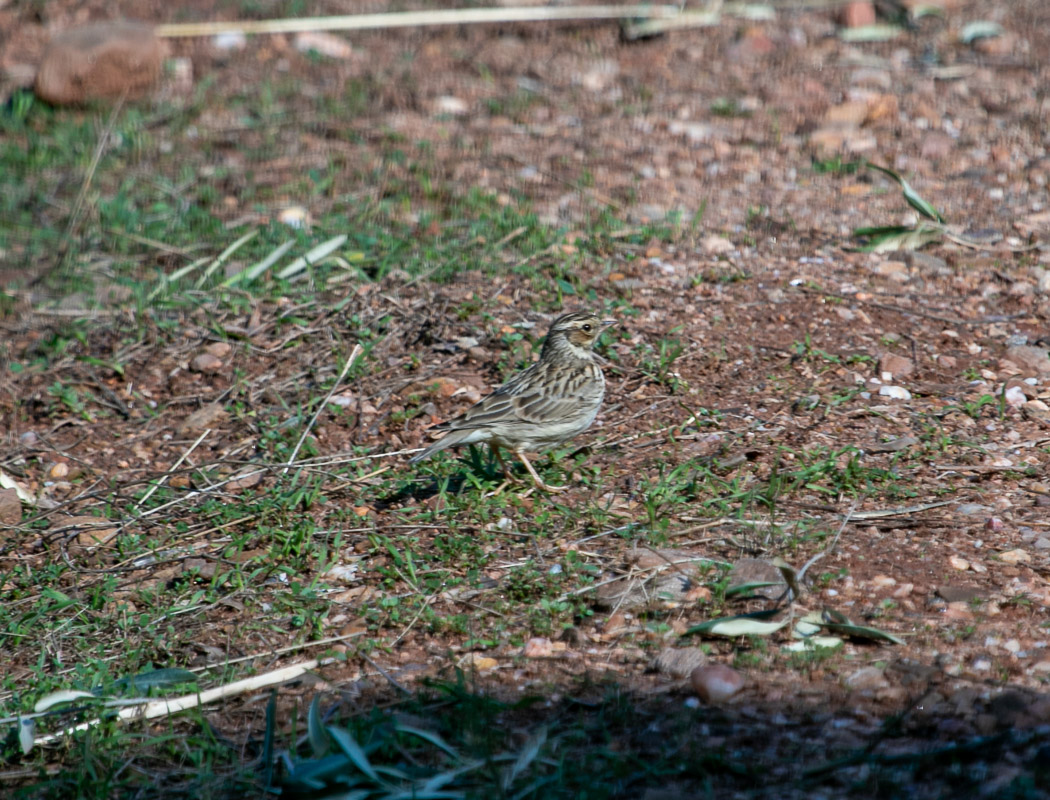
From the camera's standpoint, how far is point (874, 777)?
12.3 ft

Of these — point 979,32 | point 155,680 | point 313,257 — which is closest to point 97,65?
point 313,257

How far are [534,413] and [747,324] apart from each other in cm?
187

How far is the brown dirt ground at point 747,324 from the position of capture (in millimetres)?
4543

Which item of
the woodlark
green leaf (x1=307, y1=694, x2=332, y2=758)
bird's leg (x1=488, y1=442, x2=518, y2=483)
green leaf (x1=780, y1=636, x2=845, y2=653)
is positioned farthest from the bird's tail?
green leaf (x1=780, y1=636, x2=845, y2=653)

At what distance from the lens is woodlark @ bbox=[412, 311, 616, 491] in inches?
235

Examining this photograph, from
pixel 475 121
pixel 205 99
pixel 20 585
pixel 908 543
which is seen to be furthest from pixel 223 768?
pixel 205 99

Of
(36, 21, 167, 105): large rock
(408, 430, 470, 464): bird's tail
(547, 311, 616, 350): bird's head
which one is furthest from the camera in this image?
(36, 21, 167, 105): large rock

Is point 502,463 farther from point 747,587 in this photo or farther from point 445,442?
point 747,587

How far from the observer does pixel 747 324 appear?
7230 mm

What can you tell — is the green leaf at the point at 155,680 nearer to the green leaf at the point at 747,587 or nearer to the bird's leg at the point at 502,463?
the bird's leg at the point at 502,463

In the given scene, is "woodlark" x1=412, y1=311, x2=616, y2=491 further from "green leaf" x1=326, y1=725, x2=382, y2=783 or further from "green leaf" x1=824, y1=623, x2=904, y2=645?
"green leaf" x1=326, y1=725, x2=382, y2=783

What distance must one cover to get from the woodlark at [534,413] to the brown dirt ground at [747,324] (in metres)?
0.36

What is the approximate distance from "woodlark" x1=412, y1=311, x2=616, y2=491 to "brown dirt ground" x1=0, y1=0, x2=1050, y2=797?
363 mm

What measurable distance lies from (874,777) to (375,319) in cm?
473
